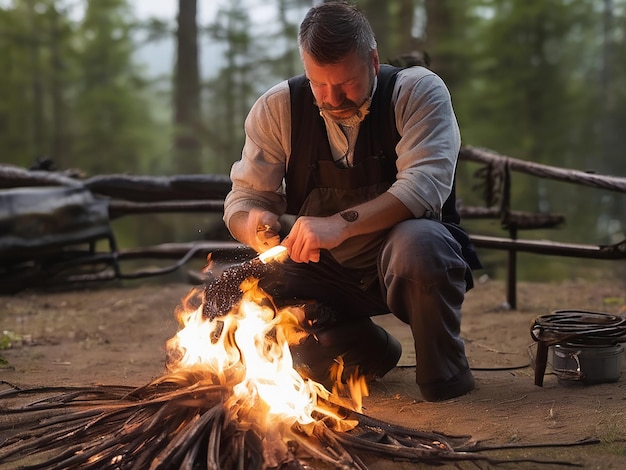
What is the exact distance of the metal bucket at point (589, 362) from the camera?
3201mm

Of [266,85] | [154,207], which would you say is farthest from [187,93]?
[154,207]

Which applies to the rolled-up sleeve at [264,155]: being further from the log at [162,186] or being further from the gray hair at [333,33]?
the log at [162,186]

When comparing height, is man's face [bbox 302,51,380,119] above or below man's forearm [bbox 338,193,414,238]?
above

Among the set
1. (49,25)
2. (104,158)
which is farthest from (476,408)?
(49,25)

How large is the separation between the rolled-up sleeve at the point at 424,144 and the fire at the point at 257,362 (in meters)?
0.61

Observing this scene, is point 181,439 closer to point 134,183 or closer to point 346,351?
point 346,351

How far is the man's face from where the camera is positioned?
293cm

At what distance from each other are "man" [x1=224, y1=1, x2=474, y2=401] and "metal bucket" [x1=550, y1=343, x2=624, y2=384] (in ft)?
1.52

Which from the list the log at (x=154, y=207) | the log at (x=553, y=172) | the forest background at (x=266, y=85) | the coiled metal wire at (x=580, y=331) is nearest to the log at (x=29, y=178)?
the log at (x=154, y=207)

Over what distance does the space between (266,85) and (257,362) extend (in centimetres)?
1294

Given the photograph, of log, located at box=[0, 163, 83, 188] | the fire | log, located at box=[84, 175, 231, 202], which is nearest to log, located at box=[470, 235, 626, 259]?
the fire

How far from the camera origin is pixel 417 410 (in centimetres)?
297

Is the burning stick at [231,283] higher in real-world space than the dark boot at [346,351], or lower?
higher

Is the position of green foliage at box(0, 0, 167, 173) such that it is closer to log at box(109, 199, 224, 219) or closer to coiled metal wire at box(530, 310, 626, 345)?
log at box(109, 199, 224, 219)
